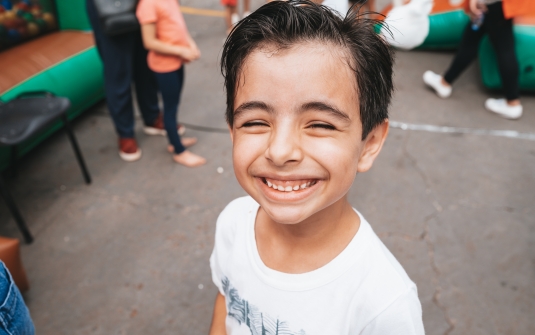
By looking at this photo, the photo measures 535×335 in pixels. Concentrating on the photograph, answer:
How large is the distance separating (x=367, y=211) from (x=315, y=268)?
1596mm

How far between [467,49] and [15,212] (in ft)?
11.1

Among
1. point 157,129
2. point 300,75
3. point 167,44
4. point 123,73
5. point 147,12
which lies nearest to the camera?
point 300,75

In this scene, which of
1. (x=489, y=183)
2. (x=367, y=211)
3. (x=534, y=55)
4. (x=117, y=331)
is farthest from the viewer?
(x=534, y=55)

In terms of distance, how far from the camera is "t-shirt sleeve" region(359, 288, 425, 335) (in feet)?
2.55

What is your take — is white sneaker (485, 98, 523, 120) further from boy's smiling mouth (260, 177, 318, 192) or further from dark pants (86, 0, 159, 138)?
boy's smiling mouth (260, 177, 318, 192)

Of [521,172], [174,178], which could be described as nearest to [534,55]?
[521,172]

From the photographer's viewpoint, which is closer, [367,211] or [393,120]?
[367,211]

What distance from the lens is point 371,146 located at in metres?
0.90

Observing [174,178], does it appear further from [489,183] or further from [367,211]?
[489,183]

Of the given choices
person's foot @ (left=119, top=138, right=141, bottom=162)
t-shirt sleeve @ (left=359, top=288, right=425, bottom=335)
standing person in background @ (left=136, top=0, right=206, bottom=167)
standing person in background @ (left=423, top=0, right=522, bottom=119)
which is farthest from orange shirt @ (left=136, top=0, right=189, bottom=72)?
standing person in background @ (left=423, top=0, right=522, bottom=119)

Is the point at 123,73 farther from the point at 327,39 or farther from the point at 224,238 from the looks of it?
the point at 327,39

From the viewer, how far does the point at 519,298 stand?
6.25 feet

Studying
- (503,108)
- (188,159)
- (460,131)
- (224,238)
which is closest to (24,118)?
(188,159)

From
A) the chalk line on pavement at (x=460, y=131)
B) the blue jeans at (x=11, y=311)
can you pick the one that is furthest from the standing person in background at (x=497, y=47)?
the blue jeans at (x=11, y=311)
